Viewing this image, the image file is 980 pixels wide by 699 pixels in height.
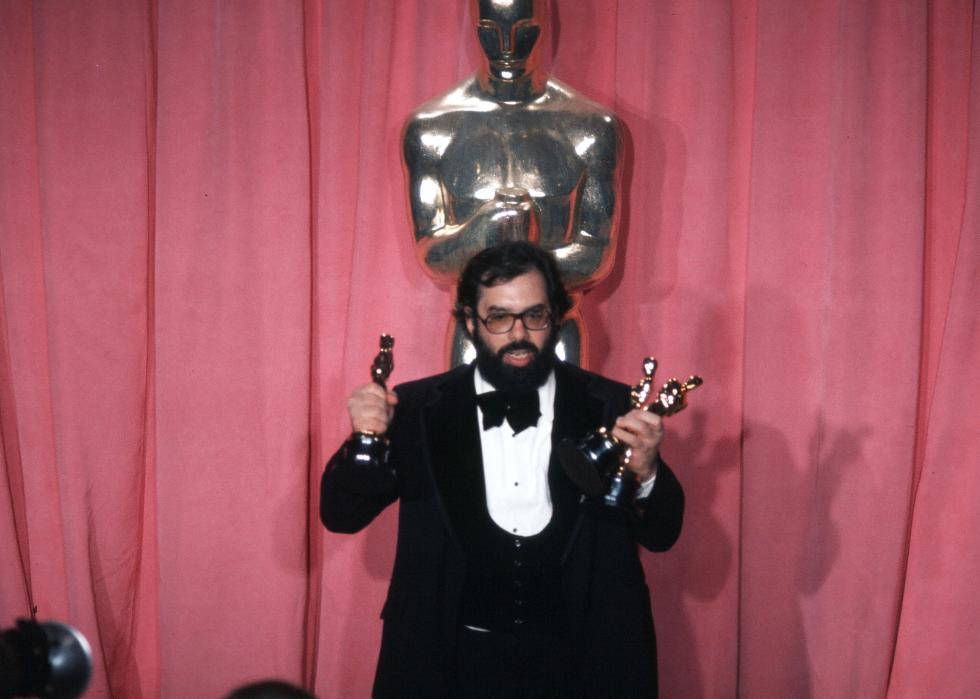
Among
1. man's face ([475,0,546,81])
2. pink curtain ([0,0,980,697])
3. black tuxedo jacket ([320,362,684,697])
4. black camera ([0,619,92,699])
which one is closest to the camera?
black camera ([0,619,92,699])

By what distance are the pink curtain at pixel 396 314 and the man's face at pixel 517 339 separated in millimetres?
908

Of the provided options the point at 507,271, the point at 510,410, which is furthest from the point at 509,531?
the point at 507,271

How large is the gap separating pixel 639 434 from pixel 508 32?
1004mm

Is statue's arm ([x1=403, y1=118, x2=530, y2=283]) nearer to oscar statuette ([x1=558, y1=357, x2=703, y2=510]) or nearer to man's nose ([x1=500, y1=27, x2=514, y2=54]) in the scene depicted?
man's nose ([x1=500, y1=27, x2=514, y2=54])

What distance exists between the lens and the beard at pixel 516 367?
1624 millimetres

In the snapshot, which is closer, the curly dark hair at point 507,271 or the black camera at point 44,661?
the black camera at point 44,661

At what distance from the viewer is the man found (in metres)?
1.59

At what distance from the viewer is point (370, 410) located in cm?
147

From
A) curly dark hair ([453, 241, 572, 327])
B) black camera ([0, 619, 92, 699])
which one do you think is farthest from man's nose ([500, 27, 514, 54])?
black camera ([0, 619, 92, 699])

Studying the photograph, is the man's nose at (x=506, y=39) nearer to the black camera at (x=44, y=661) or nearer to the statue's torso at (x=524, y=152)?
the statue's torso at (x=524, y=152)

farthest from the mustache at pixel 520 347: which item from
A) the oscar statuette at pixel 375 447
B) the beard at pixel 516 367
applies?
the oscar statuette at pixel 375 447

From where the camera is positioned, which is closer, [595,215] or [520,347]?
[520,347]

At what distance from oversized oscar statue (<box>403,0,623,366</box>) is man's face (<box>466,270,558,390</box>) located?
14.5 inches

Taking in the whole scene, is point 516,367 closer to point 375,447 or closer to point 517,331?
point 517,331
